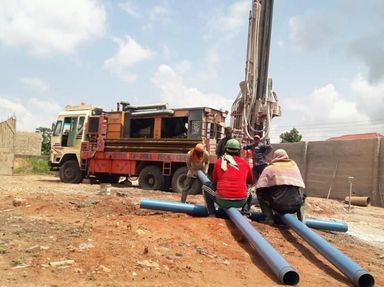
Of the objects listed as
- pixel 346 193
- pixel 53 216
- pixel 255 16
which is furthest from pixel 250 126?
pixel 53 216

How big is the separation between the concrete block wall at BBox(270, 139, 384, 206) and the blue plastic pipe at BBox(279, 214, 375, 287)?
9.14 meters

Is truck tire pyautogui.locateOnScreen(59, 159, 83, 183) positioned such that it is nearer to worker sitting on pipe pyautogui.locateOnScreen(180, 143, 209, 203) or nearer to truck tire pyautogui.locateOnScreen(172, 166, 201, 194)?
truck tire pyautogui.locateOnScreen(172, 166, 201, 194)

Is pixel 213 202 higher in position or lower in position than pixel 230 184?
lower

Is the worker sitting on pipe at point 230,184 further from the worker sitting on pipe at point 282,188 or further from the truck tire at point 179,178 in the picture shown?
the truck tire at point 179,178

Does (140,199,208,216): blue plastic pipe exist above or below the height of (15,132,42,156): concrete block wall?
below

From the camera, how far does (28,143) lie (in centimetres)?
3531

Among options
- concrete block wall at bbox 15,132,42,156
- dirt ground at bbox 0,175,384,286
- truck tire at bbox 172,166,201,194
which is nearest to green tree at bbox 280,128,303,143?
concrete block wall at bbox 15,132,42,156

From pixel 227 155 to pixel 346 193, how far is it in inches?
394

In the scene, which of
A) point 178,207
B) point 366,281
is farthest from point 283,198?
point 366,281

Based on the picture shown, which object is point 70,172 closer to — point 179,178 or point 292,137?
point 179,178

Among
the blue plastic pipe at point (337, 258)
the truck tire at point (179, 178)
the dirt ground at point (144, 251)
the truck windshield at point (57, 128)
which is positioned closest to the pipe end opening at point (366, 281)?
the blue plastic pipe at point (337, 258)

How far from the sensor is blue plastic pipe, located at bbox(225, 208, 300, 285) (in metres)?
4.17

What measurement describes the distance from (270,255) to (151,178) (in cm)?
1079

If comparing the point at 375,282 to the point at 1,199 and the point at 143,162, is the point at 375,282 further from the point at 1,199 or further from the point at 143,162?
the point at 143,162
